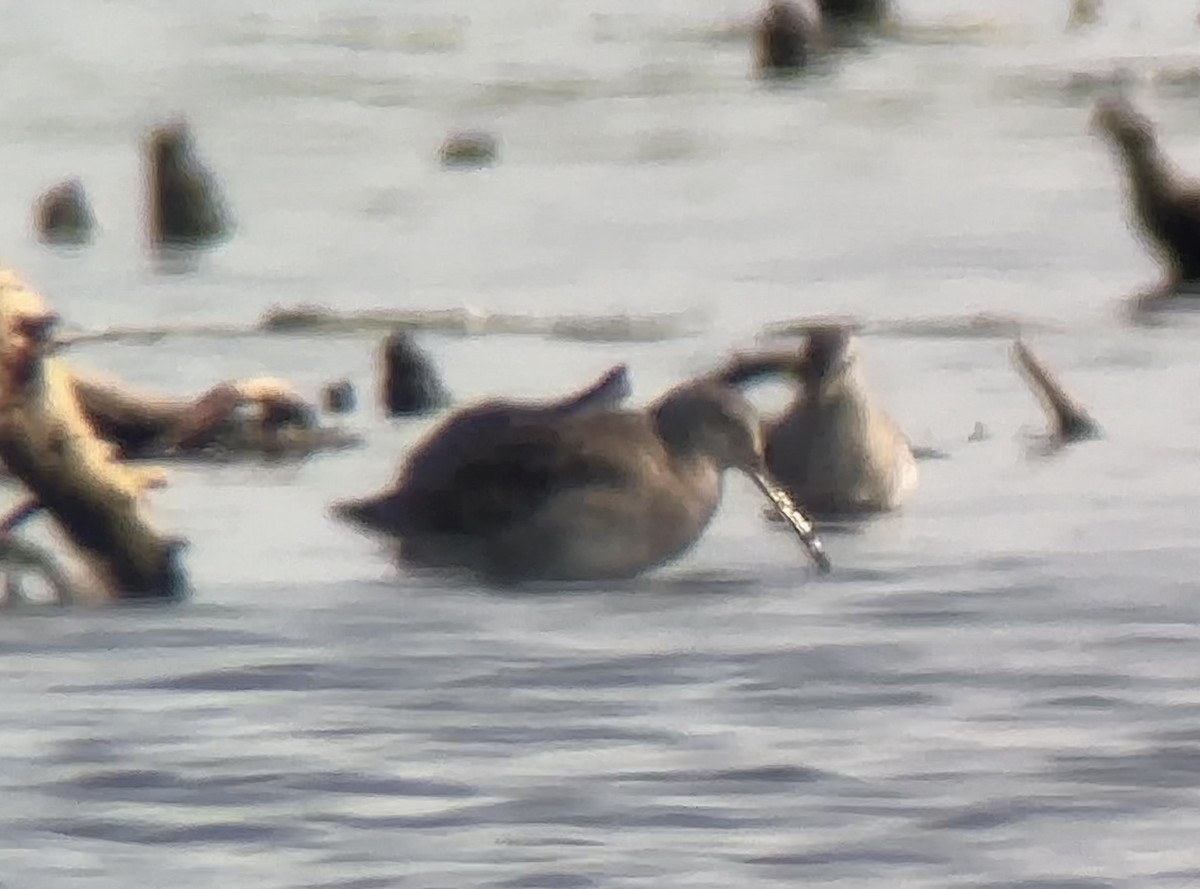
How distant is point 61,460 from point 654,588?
6.54 feet

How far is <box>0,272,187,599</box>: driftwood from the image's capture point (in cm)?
1041

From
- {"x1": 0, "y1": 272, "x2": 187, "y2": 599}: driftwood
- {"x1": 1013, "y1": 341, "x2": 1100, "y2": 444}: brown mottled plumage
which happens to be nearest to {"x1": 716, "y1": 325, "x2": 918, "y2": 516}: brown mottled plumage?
{"x1": 1013, "y1": 341, "x2": 1100, "y2": 444}: brown mottled plumage

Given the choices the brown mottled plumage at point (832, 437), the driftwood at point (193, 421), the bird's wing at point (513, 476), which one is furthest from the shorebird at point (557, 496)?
the driftwood at point (193, 421)

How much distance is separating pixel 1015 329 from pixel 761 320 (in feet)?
4.54

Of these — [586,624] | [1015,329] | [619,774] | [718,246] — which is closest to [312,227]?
[718,246]

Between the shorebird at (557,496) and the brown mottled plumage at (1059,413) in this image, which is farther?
the brown mottled plumage at (1059,413)

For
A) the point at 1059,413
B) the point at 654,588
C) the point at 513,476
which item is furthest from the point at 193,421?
the point at 1059,413

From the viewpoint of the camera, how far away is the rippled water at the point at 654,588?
8578mm

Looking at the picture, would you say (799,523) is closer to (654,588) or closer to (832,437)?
(654,588)

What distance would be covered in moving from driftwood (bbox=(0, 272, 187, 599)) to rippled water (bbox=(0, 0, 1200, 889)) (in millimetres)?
193

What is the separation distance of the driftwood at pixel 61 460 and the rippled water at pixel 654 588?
19cm

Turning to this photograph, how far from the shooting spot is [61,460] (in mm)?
10570

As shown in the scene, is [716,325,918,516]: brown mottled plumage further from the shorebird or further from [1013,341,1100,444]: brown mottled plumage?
the shorebird

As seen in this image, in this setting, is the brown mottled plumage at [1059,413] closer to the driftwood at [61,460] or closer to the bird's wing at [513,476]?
the bird's wing at [513,476]
